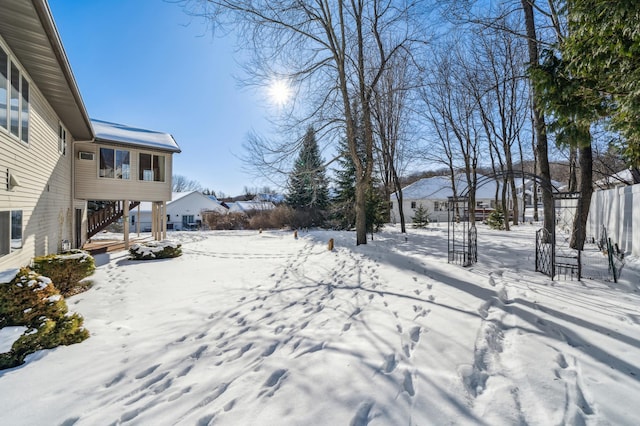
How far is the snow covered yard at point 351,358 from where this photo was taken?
2.35 metres

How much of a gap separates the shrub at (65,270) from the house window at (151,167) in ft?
24.0

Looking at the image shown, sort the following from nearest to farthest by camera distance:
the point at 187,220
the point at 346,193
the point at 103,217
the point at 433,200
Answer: the point at 103,217, the point at 346,193, the point at 433,200, the point at 187,220

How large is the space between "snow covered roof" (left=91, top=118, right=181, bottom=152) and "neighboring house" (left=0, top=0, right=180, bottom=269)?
0.16ft

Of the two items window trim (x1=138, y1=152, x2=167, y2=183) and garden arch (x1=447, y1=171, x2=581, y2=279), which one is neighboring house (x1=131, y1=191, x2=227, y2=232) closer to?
window trim (x1=138, y1=152, x2=167, y2=183)

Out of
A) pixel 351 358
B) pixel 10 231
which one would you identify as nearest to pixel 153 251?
pixel 10 231

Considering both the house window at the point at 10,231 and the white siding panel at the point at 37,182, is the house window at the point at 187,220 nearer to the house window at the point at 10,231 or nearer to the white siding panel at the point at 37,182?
the white siding panel at the point at 37,182

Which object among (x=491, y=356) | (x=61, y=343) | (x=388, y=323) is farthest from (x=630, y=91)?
(x=61, y=343)

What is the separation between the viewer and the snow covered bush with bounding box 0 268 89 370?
3463 mm

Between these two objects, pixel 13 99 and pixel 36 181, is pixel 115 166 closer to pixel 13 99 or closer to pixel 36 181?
pixel 36 181

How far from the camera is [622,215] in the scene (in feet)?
26.0

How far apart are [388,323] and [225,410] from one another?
2424 mm

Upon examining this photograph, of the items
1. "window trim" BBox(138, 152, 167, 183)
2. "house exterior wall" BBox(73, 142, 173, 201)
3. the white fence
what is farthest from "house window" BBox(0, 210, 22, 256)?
the white fence

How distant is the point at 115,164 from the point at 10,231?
298 inches

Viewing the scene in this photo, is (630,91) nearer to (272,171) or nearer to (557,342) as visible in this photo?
(557,342)
